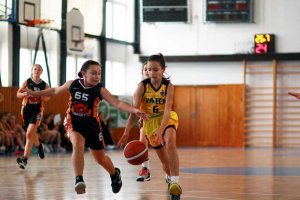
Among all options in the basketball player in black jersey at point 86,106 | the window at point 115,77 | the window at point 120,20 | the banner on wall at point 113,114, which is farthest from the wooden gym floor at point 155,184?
the window at point 120,20

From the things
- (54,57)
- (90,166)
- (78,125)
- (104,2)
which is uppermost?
(104,2)

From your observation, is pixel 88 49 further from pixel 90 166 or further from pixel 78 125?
pixel 78 125

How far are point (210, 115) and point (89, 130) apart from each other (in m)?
21.8

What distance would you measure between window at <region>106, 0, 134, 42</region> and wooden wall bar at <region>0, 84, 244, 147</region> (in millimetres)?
3209

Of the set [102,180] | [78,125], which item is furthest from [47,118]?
[78,125]

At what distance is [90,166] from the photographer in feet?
47.3

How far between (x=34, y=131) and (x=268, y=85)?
646 inches

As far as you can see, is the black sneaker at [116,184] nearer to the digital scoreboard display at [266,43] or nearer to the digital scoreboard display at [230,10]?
the digital scoreboard display at [230,10]

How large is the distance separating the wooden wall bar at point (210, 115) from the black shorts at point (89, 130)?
68.3 ft

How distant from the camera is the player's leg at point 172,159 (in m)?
7.55

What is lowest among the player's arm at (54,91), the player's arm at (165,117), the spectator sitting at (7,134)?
the spectator sitting at (7,134)

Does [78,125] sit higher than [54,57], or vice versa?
[54,57]

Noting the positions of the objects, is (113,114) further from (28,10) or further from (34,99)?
(34,99)

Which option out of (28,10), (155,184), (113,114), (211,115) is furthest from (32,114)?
(211,115)
